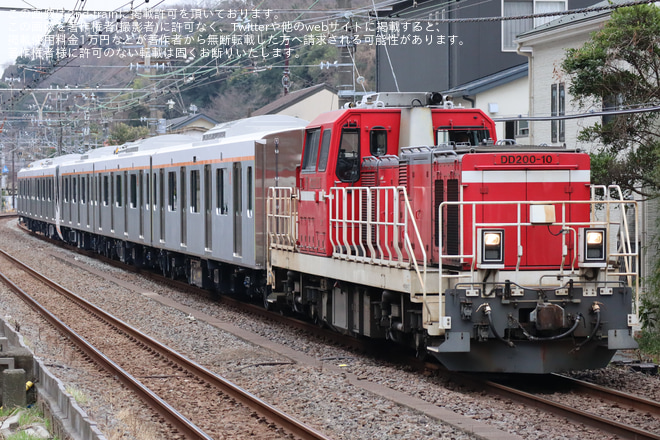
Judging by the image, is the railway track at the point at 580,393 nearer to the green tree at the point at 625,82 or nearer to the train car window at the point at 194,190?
the green tree at the point at 625,82

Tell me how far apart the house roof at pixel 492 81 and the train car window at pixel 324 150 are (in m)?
13.9

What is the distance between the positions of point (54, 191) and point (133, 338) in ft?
89.3

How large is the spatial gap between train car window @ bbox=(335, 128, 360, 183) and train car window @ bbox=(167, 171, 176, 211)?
10328mm

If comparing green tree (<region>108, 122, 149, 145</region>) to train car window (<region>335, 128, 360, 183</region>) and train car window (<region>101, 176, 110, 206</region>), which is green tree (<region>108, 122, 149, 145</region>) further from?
train car window (<region>335, 128, 360, 183</region>)

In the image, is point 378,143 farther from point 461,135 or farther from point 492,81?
point 492,81

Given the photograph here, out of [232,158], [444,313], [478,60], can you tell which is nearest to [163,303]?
[232,158]

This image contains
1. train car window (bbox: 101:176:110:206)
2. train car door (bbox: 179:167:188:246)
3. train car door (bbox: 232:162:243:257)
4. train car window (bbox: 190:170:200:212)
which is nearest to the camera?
train car door (bbox: 232:162:243:257)

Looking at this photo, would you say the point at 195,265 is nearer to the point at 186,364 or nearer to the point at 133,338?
the point at 133,338

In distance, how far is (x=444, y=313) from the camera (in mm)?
9586

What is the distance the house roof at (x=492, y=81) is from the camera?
83.0 feet

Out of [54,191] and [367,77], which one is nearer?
[54,191]

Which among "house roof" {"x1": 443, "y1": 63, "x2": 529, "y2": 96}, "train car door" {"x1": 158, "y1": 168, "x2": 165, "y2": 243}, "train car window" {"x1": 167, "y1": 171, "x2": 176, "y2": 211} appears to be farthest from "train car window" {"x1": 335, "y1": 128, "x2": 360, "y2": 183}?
"house roof" {"x1": 443, "y1": 63, "x2": 529, "y2": 96}

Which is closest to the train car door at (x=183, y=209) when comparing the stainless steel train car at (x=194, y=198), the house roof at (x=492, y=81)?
the stainless steel train car at (x=194, y=198)

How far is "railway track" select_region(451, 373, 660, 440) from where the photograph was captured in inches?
317
